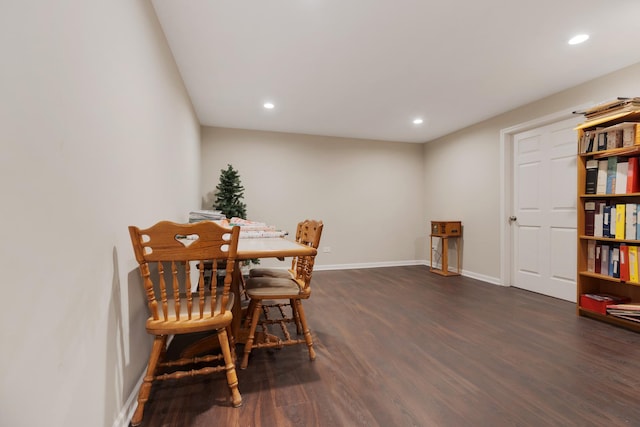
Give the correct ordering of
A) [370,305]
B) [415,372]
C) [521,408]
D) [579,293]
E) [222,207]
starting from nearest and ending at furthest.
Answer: [521,408]
[415,372]
[579,293]
[370,305]
[222,207]

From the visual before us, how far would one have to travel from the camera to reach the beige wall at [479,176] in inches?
135

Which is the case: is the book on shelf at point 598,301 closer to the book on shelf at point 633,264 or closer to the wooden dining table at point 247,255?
the book on shelf at point 633,264

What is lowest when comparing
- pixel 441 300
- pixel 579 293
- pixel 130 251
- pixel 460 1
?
pixel 441 300

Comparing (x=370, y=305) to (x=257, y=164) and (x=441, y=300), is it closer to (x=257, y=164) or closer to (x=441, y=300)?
(x=441, y=300)

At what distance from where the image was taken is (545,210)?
351cm

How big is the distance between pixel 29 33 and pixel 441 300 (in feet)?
12.1

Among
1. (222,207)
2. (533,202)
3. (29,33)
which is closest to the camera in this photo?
(29,33)

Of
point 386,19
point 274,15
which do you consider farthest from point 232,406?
point 386,19

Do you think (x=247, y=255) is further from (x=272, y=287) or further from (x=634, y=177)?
(x=634, y=177)

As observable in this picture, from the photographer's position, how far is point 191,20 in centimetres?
209

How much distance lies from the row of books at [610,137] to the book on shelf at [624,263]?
912 mm

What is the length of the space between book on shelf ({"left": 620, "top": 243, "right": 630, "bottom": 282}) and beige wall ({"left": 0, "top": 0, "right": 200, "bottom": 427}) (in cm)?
384

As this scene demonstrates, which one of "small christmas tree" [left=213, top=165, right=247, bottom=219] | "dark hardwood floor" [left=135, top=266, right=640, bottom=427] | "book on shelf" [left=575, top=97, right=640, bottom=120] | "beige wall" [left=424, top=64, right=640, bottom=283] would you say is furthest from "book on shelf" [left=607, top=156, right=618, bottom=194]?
"small christmas tree" [left=213, top=165, right=247, bottom=219]

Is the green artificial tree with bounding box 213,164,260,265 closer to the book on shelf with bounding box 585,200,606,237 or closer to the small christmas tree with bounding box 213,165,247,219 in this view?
the small christmas tree with bounding box 213,165,247,219
